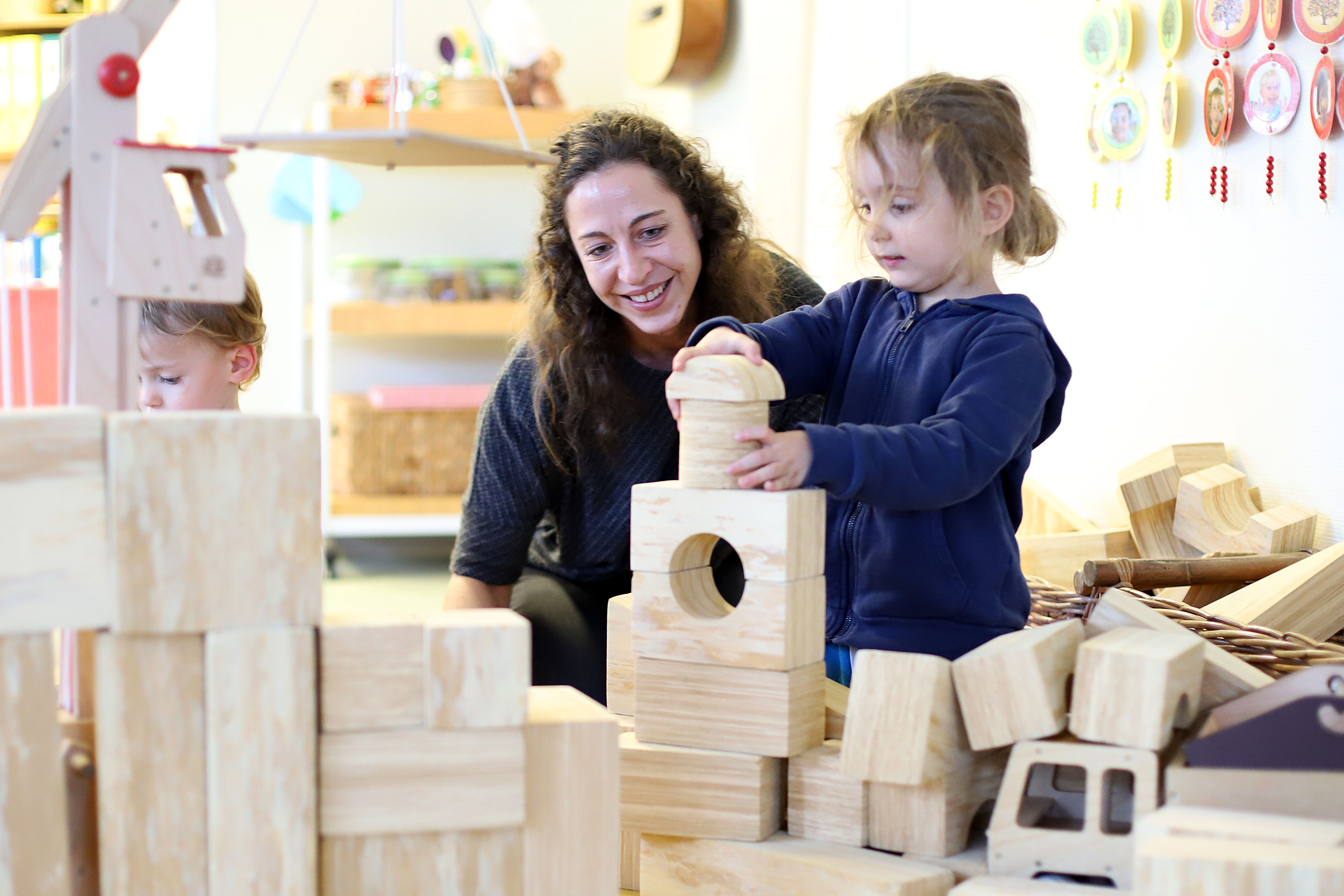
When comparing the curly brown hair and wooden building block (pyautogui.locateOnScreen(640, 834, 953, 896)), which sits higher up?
the curly brown hair

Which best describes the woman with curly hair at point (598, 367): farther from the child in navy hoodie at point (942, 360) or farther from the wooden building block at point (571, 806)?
the wooden building block at point (571, 806)

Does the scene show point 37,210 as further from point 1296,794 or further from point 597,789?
point 1296,794

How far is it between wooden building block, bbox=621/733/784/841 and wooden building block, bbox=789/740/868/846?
17 millimetres

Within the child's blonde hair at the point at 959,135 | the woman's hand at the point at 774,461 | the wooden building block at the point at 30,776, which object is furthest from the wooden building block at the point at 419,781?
the child's blonde hair at the point at 959,135

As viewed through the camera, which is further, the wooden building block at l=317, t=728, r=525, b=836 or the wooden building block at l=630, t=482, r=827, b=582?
the wooden building block at l=630, t=482, r=827, b=582

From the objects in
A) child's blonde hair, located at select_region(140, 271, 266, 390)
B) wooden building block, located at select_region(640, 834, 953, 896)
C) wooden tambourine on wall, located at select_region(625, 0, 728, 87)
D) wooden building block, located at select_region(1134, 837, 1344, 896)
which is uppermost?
wooden tambourine on wall, located at select_region(625, 0, 728, 87)

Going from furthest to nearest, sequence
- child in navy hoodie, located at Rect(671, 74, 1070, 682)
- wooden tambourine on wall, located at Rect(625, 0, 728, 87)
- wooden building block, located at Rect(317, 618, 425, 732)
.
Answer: wooden tambourine on wall, located at Rect(625, 0, 728, 87) → child in navy hoodie, located at Rect(671, 74, 1070, 682) → wooden building block, located at Rect(317, 618, 425, 732)

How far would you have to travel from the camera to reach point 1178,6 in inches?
69.7

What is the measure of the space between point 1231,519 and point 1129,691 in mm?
947

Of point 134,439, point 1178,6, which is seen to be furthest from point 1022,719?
point 1178,6

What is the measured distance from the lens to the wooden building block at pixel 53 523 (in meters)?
0.69

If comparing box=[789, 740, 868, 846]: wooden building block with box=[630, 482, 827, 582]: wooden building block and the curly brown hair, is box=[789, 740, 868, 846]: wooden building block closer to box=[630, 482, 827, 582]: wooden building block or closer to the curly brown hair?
box=[630, 482, 827, 582]: wooden building block

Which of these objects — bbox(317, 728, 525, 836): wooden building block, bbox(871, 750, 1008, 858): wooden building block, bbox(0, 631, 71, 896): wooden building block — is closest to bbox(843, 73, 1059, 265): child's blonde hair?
bbox(871, 750, 1008, 858): wooden building block

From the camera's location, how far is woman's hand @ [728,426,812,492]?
34.8 inches
